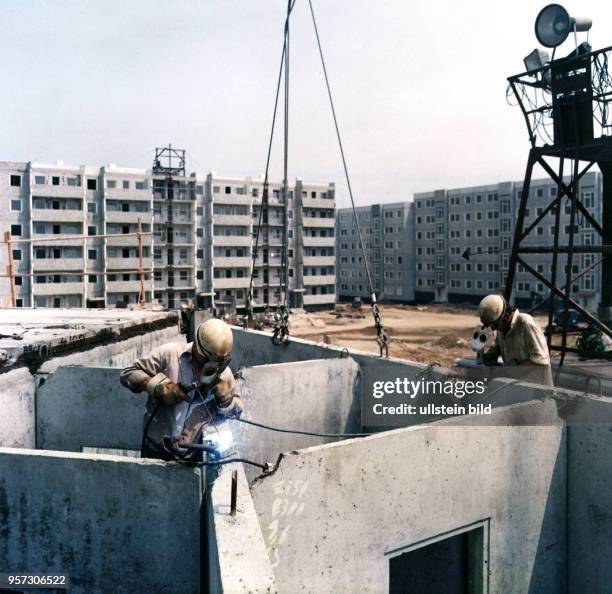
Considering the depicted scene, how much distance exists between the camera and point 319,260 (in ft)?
212

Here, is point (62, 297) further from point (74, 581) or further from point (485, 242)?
point (74, 581)

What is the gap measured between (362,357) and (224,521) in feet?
19.1

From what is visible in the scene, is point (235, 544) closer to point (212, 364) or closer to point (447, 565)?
point (212, 364)

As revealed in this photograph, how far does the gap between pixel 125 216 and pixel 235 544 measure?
52.4 metres

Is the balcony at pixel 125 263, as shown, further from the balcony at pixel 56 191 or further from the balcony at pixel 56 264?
the balcony at pixel 56 191

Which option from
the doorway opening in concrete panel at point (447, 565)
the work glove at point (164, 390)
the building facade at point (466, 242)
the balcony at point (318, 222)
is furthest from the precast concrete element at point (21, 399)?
the balcony at point (318, 222)

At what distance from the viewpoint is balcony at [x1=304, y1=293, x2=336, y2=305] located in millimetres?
63500

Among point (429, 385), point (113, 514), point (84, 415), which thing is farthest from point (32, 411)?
point (429, 385)

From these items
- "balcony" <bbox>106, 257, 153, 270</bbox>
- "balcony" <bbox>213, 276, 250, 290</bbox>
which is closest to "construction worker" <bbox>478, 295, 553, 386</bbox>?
"balcony" <bbox>106, 257, 153, 270</bbox>

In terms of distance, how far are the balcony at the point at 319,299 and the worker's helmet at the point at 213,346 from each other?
191 ft

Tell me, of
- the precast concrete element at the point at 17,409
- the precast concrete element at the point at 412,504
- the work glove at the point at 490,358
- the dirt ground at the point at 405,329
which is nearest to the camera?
the precast concrete element at the point at 412,504

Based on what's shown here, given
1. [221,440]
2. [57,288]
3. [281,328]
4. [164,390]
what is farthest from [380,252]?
[221,440]

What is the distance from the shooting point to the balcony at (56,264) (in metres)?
49.7

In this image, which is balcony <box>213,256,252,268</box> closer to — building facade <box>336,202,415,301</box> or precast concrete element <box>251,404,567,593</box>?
building facade <box>336,202,415,301</box>
